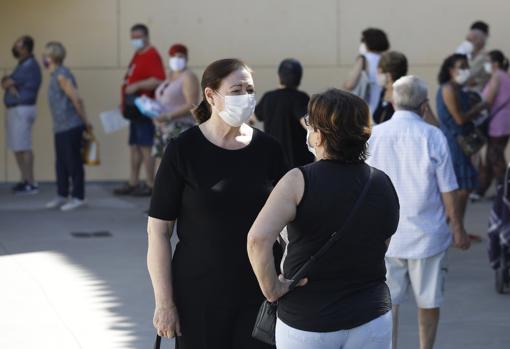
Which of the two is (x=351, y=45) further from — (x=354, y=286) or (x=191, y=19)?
(x=354, y=286)

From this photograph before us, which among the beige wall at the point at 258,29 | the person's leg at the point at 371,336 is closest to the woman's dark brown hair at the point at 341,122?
the person's leg at the point at 371,336

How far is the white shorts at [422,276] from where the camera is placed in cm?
625

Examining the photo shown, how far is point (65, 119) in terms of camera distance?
13.2 meters

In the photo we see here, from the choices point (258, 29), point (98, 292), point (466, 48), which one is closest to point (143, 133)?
point (258, 29)

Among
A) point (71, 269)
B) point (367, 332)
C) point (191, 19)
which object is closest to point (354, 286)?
point (367, 332)

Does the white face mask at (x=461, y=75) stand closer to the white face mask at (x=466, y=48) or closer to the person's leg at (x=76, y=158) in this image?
the white face mask at (x=466, y=48)

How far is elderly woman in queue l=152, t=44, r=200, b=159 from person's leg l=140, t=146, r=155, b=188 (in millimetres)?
1889

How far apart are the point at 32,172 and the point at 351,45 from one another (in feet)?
14.8

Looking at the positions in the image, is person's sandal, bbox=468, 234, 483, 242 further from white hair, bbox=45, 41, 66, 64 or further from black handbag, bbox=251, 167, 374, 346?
black handbag, bbox=251, 167, 374, 346

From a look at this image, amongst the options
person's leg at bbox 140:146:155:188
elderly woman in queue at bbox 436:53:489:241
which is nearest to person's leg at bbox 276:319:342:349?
elderly woman in queue at bbox 436:53:489:241

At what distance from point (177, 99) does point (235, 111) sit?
7.96 metres

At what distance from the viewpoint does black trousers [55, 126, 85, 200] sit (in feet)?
43.3

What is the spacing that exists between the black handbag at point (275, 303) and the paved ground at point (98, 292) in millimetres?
2992

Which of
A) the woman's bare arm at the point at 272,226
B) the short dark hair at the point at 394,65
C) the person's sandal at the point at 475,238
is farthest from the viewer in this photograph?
the person's sandal at the point at 475,238
